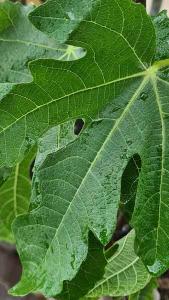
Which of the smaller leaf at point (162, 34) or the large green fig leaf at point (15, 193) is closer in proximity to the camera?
the smaller leaf at point (162, 34)

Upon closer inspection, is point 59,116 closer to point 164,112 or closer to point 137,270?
point 164,112

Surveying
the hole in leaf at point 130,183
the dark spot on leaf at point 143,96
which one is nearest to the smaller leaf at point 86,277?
the hole in leaf at point 130,183

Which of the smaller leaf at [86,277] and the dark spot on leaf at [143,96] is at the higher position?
the dark spot on leaf at [143,96]

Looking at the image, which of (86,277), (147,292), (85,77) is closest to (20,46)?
(85,77)

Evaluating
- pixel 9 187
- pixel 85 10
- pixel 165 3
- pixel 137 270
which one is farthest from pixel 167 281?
pixel 85 10

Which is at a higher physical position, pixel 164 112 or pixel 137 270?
pixel 164 112

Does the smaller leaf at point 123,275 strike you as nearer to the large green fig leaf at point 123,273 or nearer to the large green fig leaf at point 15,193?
the large green fig leaf at point 123,273

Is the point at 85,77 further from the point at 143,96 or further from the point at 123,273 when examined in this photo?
the point at 123,273
